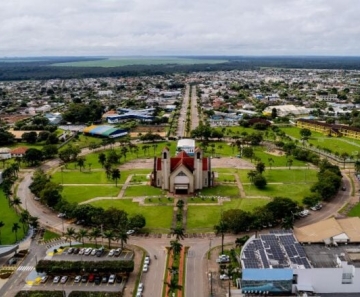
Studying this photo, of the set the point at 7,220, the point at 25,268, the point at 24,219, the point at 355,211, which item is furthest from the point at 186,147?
the point at 25,268

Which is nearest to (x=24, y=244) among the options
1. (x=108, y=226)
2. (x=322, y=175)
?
(x=108, y=226)

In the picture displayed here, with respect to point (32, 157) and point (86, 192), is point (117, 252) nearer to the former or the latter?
point (86, 192)

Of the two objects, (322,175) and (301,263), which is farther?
(322,175)

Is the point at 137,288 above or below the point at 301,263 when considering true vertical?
below

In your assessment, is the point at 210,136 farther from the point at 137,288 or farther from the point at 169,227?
the point at 137,288

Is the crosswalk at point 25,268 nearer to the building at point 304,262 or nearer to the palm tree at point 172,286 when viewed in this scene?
the palm tree at point 172,286

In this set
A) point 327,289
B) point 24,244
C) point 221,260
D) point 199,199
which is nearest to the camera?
→ point 327,289

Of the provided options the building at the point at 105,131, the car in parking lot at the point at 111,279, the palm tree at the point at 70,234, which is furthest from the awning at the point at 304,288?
the building at the point at 105,131
